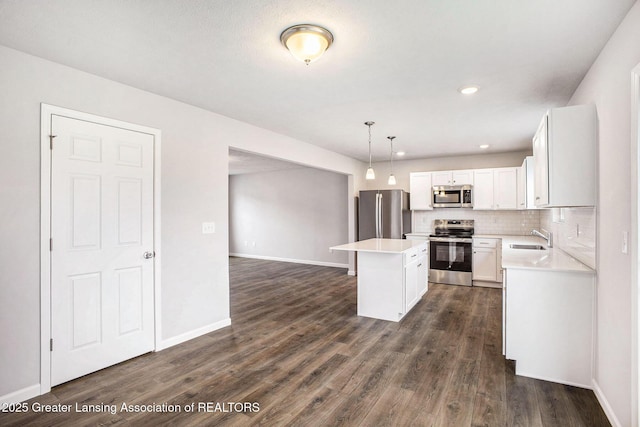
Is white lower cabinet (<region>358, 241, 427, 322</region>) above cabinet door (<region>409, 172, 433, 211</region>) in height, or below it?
below

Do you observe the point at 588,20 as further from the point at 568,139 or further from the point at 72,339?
the point at 72,339

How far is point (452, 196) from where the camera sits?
6270 mm

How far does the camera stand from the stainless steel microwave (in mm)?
6132

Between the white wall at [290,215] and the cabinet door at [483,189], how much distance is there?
9.23 ft

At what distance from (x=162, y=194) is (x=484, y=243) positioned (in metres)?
5.06

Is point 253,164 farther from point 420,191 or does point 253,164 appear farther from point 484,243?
point 484,243

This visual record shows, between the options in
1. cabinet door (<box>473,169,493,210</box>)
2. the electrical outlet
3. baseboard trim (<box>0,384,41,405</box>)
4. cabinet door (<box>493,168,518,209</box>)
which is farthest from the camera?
cabinet door (<box>473,169,493,210</box>)

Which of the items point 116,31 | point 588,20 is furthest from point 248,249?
point 588,20

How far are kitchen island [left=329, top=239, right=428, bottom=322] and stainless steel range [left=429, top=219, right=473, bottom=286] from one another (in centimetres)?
186

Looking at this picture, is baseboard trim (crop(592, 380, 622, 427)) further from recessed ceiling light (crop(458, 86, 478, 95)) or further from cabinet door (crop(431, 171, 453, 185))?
cabinet door (crop(431, 171, 453, 185))

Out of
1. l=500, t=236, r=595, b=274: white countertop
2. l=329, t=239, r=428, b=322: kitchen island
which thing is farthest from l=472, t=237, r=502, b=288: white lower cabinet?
l=500, t=236, r=595, b=274: white countertop

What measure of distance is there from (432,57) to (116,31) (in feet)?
6.83

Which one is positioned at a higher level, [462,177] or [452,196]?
[462,177]

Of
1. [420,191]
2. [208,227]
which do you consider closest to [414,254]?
[420,191]
